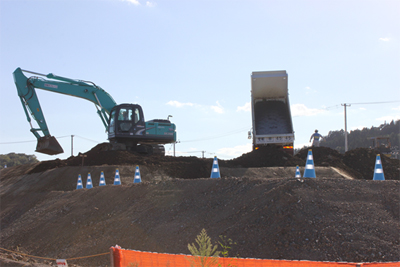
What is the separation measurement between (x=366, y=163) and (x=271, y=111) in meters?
5.38

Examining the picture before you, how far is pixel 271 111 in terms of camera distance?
61.9 feet

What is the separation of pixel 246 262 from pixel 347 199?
351cm

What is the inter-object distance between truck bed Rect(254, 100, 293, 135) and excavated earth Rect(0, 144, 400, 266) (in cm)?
331

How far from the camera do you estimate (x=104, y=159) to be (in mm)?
19625

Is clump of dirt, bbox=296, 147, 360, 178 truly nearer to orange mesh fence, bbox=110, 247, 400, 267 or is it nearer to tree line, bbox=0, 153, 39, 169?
orange mesh fence, bbox=110, 247, 400, 267

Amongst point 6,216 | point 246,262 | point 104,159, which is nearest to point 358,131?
point 104,159

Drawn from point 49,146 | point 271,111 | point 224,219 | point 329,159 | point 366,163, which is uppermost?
point 271,111

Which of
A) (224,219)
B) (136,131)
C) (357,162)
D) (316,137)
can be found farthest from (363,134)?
(224,219)

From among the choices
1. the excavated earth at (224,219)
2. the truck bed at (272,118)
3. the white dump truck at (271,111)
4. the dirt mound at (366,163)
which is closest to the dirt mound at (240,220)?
the excavated earth at (224,219)

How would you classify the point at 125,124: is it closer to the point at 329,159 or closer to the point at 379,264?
the point at 329,159

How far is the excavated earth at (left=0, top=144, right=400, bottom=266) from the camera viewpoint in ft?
20.4

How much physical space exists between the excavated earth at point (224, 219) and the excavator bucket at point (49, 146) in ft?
14.2

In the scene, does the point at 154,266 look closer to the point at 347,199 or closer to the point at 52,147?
the point at 347,199

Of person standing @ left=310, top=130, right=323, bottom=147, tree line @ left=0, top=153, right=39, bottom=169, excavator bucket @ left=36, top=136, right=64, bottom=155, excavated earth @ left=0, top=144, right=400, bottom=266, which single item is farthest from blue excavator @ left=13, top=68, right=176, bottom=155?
tree line @ left=0, top=153, right=39, bottom=169
